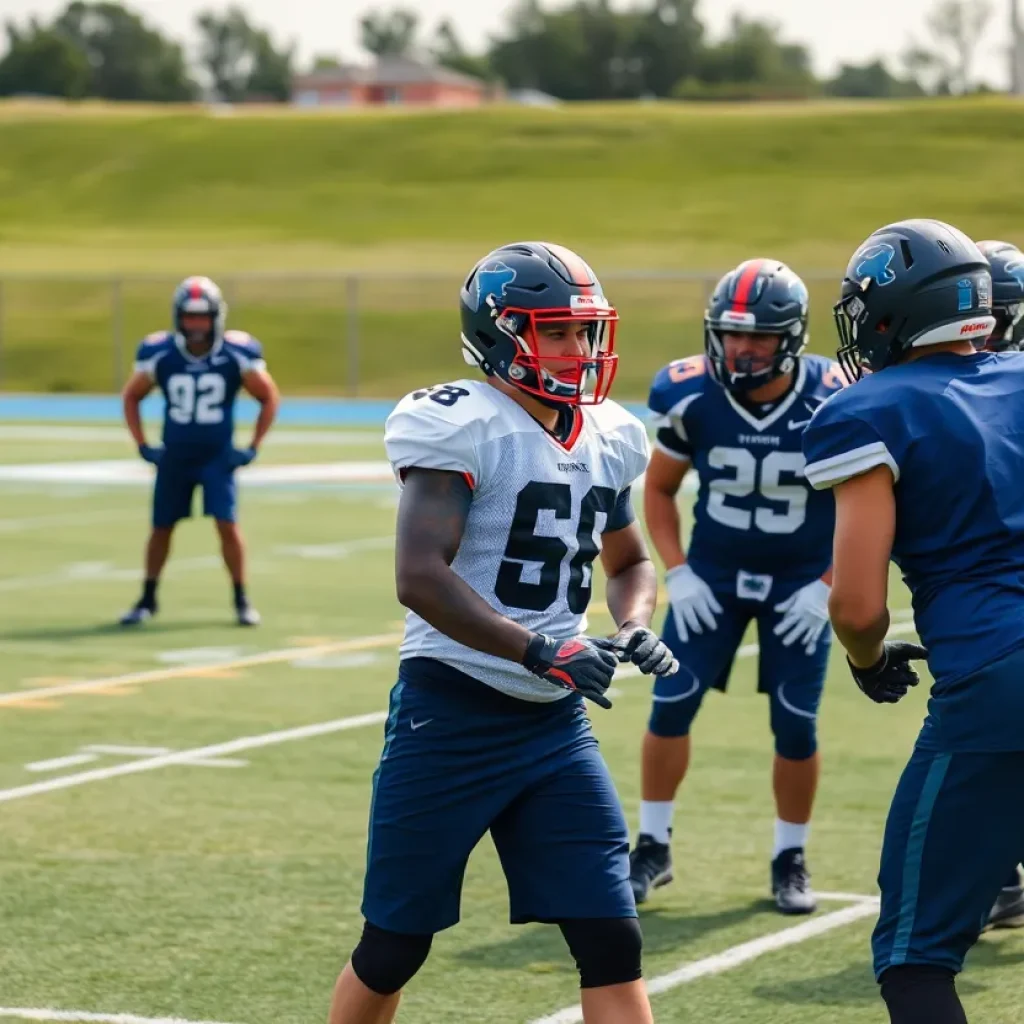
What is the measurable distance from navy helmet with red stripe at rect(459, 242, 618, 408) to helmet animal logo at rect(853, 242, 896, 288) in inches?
20.5

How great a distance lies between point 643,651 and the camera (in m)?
4.30

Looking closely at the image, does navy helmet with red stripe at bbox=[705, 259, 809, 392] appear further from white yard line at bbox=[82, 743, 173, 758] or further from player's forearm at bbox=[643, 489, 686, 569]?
white yard line at bbox=[82, 743, 173, 758]

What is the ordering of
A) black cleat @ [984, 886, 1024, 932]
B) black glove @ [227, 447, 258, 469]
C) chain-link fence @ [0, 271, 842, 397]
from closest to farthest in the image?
black cleat @ [984, 886, 1024, 932] < black glove @ [227, 447, 258, 469] < chain-link fence @ [0, 271, 842, 397]

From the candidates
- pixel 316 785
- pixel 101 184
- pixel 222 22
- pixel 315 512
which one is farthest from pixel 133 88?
pixel 316 785

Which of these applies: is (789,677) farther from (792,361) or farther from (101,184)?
(101,184)

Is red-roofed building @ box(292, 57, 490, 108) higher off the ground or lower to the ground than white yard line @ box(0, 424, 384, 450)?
higher

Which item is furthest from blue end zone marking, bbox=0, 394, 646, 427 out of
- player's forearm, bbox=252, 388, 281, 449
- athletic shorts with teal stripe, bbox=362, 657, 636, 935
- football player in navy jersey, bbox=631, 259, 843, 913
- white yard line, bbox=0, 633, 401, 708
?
athletic shorts with teal stripe, bbox=362, 657, 636, 935

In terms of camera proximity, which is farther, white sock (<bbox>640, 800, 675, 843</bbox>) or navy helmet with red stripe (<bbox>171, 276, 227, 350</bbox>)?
navy helmet with red stripe (<bbox>171, 276, 227, 350</bbox>)

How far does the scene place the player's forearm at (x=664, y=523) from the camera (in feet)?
22.1

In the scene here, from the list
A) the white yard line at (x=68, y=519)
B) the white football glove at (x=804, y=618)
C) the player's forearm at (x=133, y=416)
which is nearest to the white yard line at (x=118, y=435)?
the white yard line at (x=68, y=519)

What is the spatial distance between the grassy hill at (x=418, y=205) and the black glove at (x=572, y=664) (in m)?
32.1

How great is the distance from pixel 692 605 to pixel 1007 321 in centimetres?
127

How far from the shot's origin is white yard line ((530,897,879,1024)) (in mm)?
5307

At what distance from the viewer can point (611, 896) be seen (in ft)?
14.0
